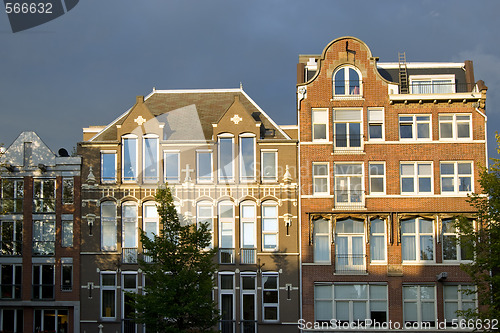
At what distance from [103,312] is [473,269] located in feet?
67.3

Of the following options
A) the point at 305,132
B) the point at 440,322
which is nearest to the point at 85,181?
the point at 305,132

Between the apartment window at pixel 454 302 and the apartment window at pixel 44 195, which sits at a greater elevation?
the apartment window at pixel 44 195

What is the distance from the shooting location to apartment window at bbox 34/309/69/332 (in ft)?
127

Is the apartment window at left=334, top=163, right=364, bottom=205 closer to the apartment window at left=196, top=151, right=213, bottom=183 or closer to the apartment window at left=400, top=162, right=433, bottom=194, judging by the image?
the apartment window at left=400, top=162, right=433, bottom=194

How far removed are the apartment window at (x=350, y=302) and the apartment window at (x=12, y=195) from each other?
59.3 ft

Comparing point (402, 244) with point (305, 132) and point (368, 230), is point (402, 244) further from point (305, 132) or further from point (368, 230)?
point (305, 132)

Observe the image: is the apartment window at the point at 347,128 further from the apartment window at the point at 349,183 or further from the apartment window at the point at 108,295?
the apartment window at the point at 108,295

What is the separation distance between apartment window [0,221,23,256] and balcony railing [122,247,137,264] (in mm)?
6076

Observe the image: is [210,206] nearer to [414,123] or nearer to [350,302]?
[350,302]

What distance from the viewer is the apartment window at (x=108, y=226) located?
39281 millimetres

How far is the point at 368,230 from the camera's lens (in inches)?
1512

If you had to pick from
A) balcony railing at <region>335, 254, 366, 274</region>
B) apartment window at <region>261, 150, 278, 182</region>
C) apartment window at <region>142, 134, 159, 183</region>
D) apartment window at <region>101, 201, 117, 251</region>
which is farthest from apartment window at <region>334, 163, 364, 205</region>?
apartment window at <region>101, 201, 117, 251</region>

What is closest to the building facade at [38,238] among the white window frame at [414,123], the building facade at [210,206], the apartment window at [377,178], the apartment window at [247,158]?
the building facade at [210,206]

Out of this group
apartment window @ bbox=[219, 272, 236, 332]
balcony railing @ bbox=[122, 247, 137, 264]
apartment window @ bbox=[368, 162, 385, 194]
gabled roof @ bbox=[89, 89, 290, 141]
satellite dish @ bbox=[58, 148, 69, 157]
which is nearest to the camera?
apartment window @ bbox=[219, 272, 236, 332]
